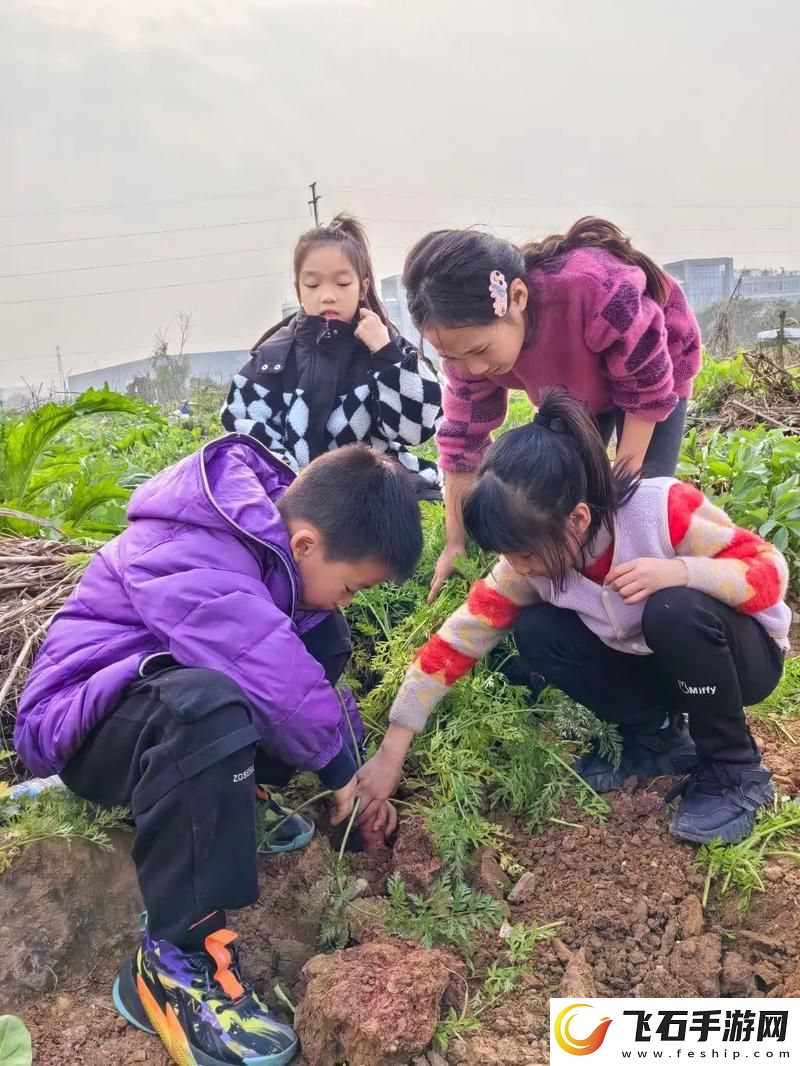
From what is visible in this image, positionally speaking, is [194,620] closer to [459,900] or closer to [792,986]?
[459,900]

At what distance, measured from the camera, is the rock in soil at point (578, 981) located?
1.59 m

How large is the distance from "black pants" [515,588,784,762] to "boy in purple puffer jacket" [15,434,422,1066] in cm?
52

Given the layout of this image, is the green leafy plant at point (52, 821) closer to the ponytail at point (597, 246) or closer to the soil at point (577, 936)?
the soil at point (577, 936)

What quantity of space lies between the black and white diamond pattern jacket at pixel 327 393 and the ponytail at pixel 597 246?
0.81 meters

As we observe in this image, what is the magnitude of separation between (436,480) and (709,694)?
163 centimetres

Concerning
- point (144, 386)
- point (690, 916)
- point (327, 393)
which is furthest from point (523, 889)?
point (144, 386)

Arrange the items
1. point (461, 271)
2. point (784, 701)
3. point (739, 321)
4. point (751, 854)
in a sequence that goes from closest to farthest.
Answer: point (751, 854) → point (461, 271) → point (784, 701) → point (739, 321)

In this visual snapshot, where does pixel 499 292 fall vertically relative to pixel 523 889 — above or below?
above

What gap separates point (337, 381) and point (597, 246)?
111 cm

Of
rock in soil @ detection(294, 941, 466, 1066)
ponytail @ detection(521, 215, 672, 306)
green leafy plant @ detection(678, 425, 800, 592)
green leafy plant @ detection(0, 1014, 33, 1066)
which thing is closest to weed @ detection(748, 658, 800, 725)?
green leafy plant @ detection(678, 425, 800, 592)

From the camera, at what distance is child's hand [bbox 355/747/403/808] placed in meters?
2.05

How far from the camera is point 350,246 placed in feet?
10.00

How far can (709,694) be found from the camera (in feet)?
6.24

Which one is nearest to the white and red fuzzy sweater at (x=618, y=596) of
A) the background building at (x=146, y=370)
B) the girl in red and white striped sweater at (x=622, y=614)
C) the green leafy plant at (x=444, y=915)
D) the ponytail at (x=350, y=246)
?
the girl in red and white striped sweater at (x=622, y=614)
